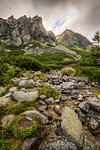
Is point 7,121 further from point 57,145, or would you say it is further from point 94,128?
point 94,128

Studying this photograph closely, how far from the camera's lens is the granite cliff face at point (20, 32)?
74.0m

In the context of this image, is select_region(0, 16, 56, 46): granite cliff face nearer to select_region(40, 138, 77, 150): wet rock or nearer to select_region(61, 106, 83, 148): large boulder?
select_region(61, 106, 83, 148): large boulder

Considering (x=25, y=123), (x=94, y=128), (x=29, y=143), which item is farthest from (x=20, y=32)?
(x=94, y=128)

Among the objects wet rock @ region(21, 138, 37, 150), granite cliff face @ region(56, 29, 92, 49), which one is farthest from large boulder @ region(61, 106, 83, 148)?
granite cliff face @ region(56, 29, 92, 49)

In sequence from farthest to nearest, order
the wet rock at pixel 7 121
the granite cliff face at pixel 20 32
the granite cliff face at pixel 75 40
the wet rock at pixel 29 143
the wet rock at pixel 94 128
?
the granite cliff face at pixel 75 40
the granite cliff face at pixel 20 32
the wet rock at pixel 94 128
the wet rock at pixel 7 121
the wet rock at pixel 29 143

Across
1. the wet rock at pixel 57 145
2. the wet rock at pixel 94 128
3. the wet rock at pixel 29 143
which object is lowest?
the wet rock at pixel 94 128

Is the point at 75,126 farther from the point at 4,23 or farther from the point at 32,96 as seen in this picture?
the point at 4,23

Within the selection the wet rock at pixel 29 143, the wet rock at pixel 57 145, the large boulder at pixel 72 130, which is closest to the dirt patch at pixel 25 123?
the wet rock at pixel 29 143

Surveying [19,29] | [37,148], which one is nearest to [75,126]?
[37,148]

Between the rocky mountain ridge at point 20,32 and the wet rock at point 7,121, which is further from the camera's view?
the rocky mountain ridge at point 20,32

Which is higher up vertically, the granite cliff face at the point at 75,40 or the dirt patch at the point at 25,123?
the granite cliff face at the point at 75,40

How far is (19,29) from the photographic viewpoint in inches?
2975

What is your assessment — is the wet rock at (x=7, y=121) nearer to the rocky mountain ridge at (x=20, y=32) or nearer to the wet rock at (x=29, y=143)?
the wet rock at (x=29, y=143)

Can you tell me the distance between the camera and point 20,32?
7512 centimetres
